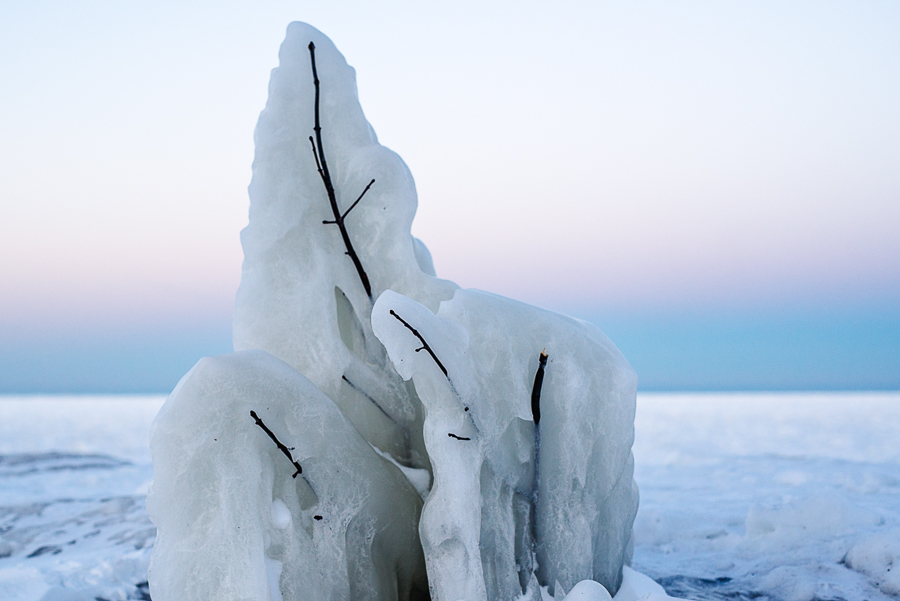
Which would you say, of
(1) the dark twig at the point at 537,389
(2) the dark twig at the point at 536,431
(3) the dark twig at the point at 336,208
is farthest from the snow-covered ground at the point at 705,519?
(3) the dark twig at the point at 336,208

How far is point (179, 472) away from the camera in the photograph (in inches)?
84.9

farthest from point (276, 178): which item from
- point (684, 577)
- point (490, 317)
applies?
point (684, 577)

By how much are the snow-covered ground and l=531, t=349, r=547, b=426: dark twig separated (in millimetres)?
1668

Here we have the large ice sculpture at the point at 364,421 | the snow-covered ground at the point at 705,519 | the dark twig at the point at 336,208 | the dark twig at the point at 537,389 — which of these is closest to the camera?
the large ice sculpture at the point at 364,421

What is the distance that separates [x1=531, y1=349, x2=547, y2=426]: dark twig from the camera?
251 centimetres

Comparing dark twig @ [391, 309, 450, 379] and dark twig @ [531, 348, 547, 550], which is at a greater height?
dark twig @ [391, 309, 450, 379]

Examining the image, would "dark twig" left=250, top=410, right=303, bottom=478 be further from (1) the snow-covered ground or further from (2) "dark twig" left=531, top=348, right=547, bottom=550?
(1) the snow-covered ground

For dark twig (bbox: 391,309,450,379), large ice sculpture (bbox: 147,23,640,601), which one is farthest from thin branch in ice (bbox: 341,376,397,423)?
dark twig (bbox: 391,309,450,379)

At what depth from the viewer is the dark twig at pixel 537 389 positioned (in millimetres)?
2512

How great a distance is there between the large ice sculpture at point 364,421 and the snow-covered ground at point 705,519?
144 centimetres

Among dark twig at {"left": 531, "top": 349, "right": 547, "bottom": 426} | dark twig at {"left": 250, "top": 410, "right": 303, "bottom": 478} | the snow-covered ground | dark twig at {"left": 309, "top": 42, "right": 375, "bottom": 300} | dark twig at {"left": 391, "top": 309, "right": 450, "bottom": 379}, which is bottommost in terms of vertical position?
the snow-covered ground

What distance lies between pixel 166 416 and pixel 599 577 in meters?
2.02

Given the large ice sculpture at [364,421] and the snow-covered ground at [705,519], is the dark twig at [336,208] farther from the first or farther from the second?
the snow-covered ground at [705,519]

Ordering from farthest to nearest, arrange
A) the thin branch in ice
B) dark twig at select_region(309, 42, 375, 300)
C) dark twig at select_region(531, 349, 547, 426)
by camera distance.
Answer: dark twig at select_region(309, 42, 375, 300)
the thin branch in ice
dark twig at select_region(531, 349, 547, 426)
